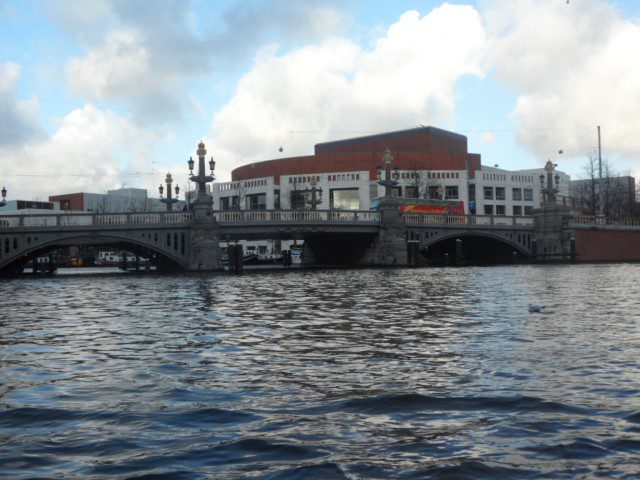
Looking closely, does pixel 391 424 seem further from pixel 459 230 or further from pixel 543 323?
pixel 459 230

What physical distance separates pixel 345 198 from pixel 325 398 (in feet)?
299

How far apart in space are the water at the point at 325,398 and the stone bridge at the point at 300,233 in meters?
33.7

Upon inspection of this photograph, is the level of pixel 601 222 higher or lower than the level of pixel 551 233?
higher

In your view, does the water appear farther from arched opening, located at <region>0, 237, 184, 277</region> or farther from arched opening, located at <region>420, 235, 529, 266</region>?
arched opening, located at <region>420, 235, 529, 266</region>

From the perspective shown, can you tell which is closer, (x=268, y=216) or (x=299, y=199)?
(x=268, y=216)

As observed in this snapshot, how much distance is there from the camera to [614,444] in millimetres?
5781

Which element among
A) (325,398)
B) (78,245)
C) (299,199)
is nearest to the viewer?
(325,398)

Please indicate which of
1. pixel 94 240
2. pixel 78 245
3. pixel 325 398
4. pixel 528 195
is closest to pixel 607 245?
pixel 528 195

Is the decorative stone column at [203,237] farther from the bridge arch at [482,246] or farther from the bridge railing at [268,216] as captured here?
the bridge arch at [482,246]

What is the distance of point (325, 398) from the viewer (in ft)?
25.1

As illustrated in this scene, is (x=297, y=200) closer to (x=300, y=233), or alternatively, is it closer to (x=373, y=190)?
(x=373, y=190)

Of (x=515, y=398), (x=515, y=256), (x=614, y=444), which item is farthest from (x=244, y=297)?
(x=515, y=256)

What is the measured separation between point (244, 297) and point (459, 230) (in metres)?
39.9

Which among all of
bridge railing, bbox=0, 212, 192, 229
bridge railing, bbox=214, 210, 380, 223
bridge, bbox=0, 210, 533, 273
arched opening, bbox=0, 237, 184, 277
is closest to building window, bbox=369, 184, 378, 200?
bridge, bbox=0, 210, 533, 273
